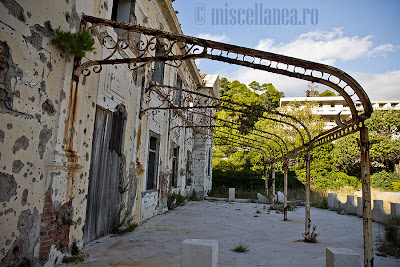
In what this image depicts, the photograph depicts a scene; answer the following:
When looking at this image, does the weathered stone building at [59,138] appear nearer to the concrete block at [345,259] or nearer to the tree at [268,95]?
the concrete block at [345,259]

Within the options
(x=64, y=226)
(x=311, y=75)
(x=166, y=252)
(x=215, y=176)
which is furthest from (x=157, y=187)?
(x=215, y=176)

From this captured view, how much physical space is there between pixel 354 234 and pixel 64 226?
22.4ft

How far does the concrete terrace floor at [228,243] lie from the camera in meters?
4.13

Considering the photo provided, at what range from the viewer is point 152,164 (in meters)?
8.48

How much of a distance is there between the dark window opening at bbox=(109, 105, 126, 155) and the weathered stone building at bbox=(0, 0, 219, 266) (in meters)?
0.02

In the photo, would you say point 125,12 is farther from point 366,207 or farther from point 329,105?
point 329,105

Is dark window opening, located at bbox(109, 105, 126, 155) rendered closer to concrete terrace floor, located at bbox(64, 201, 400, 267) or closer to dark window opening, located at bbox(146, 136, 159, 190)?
concrete terrace floor, located at bbox(64, 201, 400, 267)

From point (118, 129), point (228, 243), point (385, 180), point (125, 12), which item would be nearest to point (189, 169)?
point (118, 129)

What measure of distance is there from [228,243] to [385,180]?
20.0 metres

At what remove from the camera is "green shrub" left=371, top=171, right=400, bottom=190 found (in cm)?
2003

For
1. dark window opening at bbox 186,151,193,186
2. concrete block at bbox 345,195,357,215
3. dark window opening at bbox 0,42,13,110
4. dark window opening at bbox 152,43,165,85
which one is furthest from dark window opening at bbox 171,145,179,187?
dark window opening at bbox 0,42,13,110

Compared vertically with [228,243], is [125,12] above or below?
above

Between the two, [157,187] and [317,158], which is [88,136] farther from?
[317,158]

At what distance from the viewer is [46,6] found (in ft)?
10.7
